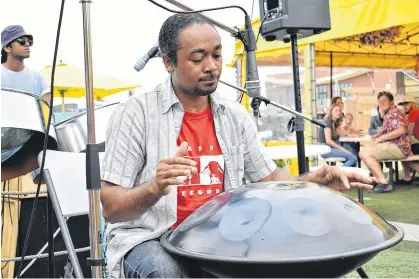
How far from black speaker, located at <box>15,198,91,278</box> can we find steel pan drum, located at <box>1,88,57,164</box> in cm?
78

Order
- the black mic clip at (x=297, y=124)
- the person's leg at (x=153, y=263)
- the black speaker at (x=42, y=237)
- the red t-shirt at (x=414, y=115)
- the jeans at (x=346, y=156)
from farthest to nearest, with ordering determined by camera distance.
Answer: the red t-shirt at (x=414, y=115), the jeans at (x=346, y=156), the black speaker at (x=42, y=237), the black mic clip at (x=297, y=124), the person's leg at (x=153, y=263)

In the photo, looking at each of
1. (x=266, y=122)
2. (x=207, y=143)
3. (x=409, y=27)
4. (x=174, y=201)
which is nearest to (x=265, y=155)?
(x=207, y=143)

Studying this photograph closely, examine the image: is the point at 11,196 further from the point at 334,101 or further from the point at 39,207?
the point at 334,101

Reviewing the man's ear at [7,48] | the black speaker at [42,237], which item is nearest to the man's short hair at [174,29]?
the black speaker at [42,237]

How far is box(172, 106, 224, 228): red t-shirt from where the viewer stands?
1469 millimetres

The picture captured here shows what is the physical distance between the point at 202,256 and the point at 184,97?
0.64 metres

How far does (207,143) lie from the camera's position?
1.55 m

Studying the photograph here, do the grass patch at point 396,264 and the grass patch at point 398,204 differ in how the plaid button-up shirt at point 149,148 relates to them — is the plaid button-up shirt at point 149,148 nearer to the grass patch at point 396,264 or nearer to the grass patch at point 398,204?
the grass patch at point 396,264

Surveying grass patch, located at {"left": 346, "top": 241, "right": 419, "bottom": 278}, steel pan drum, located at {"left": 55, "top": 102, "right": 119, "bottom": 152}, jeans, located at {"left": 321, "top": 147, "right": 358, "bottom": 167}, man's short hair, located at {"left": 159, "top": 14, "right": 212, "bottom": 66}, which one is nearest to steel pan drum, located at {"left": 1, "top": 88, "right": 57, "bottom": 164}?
steel pan drum, located at {"left": 55, "top": 102, "right": 119, "bottom": 152}

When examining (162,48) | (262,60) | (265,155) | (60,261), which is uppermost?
(262,60)

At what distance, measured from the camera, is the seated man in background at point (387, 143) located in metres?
5.86

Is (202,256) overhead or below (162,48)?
below

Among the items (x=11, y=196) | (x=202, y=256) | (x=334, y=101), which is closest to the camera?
(x=202, y=256)

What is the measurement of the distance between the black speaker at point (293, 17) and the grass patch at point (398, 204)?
210cm
